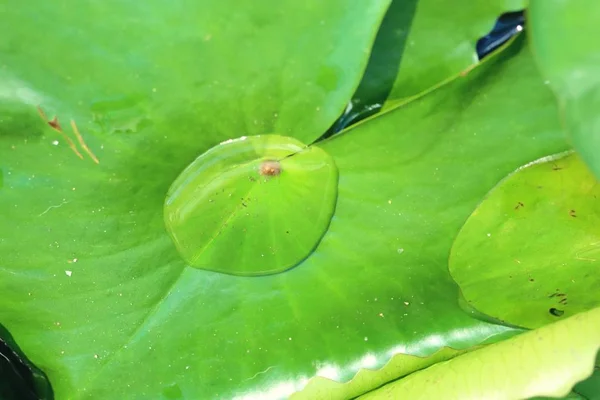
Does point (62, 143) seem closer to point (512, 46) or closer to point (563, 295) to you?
point (512, 46)

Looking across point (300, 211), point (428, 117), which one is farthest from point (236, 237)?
point (428, 117)

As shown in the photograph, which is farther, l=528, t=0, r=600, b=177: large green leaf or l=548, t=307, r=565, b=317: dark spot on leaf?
l=548, t=307, r=565, b=317: dark spot on leaf

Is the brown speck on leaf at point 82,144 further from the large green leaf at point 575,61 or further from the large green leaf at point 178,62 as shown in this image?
the large green leaf at point 575,61

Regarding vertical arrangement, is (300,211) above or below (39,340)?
above

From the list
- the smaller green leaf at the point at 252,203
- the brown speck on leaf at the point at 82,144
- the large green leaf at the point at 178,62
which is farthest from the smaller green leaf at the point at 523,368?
the brown speck on leaf at the point at 82,144

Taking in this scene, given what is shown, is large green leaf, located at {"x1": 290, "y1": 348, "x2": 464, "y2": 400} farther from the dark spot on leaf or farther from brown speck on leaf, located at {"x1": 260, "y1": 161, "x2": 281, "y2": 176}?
brown speck on leaf, located at {"x1": 260, "y1": 161, "x2": 281, "y2": 176}

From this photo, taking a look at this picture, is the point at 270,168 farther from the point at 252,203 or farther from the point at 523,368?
the point at 523,368

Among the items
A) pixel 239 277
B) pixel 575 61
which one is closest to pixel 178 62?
→ pixel 239 277

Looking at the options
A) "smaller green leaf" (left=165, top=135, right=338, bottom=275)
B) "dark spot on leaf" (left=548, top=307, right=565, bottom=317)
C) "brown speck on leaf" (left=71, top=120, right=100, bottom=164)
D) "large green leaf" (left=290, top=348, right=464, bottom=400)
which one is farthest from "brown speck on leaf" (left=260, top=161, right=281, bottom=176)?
"dark spot on leaf" (left=548, top=307, right=565, bottom=317)
